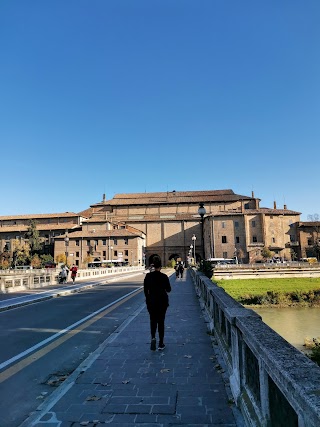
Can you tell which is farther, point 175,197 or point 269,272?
point 175,197

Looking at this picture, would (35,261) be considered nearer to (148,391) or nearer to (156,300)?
(156,300)

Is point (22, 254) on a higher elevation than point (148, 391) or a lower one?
higher

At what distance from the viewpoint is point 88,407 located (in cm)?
422

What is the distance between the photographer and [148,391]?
472cm

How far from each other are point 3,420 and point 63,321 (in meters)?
7.46

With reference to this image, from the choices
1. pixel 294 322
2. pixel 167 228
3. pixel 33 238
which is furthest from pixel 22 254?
pixel 294 322

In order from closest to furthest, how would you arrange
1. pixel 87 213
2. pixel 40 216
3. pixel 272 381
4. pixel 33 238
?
1. pixel 272 381
2. pixel 33 238
3. pixel 40 216
4. pixel 87 213

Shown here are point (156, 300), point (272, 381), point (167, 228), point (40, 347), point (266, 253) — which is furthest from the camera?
point (167, 228)

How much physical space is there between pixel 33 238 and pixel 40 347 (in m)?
96.2

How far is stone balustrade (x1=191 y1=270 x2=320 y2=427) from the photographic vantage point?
194 centimetres

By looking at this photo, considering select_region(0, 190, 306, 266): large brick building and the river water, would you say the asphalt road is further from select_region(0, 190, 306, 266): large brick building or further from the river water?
select_region(0, 190, 306, 266): large brick building

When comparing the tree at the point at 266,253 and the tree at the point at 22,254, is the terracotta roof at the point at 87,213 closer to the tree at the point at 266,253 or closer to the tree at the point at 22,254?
the tree at the point at 22,254

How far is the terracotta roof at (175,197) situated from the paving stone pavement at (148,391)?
323 ft

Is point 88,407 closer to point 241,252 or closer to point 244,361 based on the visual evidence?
point 244,361
